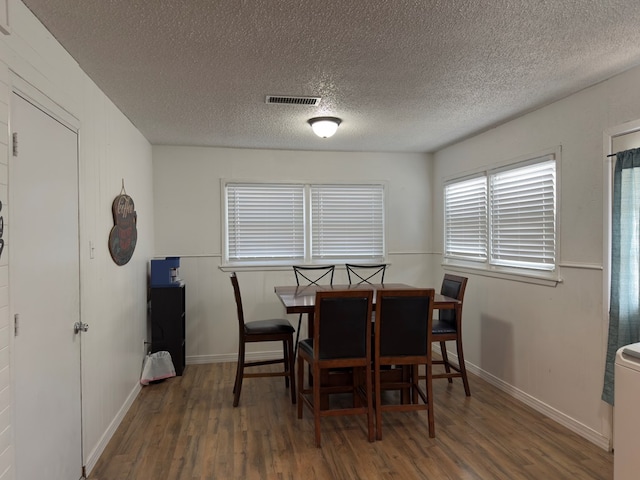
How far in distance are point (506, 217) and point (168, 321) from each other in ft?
11.1

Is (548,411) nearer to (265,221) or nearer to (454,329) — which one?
(454,329)

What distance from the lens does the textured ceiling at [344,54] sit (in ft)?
6.26

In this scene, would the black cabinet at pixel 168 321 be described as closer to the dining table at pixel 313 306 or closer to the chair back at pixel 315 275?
the dining table at pixel 313 306

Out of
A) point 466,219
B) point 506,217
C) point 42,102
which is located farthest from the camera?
point 466,219

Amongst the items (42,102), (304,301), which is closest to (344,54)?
(42,102)

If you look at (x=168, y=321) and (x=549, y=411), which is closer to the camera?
(x=549, y=411)

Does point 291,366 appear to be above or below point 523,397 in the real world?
above

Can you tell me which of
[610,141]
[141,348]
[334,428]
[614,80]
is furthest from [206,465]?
[614,80]

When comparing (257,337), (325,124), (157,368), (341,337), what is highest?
(325,124)

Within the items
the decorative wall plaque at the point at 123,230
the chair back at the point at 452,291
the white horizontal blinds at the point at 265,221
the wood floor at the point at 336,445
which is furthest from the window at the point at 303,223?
the wood floor at the point at 336,445

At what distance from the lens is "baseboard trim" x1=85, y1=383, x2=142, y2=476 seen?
255 cm

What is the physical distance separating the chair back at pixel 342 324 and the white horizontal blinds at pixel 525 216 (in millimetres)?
1552

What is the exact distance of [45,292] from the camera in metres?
1.99

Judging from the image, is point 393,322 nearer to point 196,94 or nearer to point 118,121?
point 196,94
